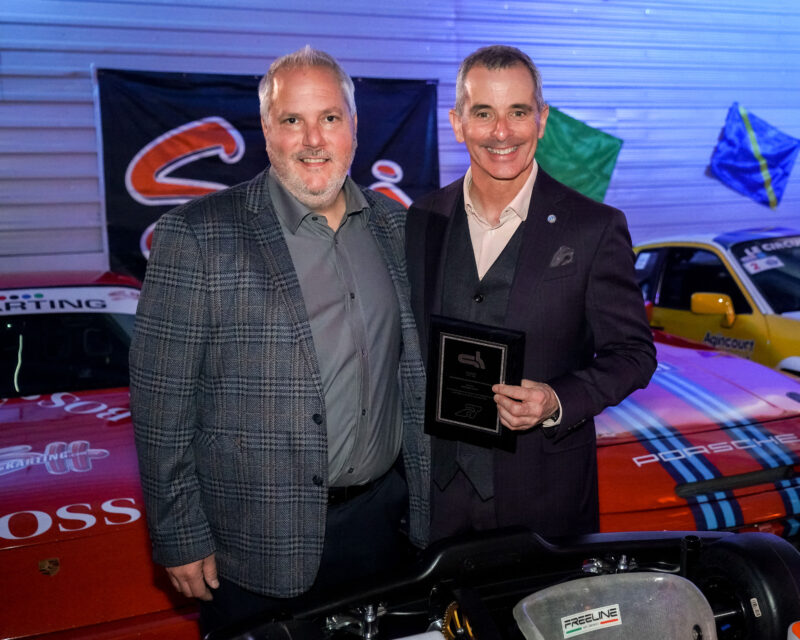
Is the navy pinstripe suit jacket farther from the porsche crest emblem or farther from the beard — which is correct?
the porsche crest emblem

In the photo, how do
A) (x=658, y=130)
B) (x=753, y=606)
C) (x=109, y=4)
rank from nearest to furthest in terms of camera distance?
(x=753, y=606) < (x=109, y=4) < (x=658, y=130)

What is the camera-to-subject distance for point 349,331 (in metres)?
1.94

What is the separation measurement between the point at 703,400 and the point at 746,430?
0.28m

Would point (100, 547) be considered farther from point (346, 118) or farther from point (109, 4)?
→ point (109, 4)

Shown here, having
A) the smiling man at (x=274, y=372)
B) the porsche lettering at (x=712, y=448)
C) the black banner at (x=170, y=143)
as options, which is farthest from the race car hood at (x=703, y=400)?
the black banner at (x=170, y=143)

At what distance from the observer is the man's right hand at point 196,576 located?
1872 mm

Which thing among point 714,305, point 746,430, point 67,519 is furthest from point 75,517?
point 714,305

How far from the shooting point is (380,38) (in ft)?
23.4

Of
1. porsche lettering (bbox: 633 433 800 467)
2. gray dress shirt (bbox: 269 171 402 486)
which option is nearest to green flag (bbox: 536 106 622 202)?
porsche lettering (bbox: 633 433 800 467)

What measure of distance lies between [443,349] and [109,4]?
547cm

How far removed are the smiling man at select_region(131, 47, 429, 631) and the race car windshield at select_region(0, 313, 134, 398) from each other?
5.90 feet

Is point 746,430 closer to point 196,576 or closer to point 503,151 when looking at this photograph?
point 503,151

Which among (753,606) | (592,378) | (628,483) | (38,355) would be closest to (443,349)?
(592,378)

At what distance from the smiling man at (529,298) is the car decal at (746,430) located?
121 centimetres
